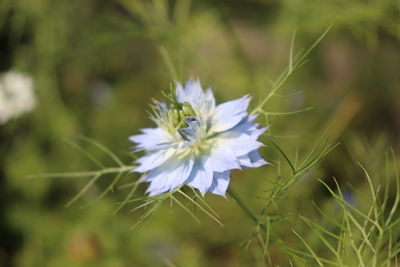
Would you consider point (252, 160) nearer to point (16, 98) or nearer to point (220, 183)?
point (220, 183)

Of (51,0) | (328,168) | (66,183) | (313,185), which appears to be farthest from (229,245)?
(51,0)

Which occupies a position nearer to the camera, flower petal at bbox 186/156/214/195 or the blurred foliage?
flower petal at bbox 186/156/214/195

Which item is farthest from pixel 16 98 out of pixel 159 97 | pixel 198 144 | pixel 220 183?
pixel 220 183

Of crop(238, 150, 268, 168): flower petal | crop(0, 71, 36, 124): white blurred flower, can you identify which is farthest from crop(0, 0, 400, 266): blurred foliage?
crop(238, 150, 268, 168): flower petal

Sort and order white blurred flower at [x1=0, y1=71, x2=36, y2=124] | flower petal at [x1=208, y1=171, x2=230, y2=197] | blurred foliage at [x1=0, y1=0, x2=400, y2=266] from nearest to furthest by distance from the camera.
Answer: flower petal at [x1=208, y1=171, x2=230, y2=197], blurred foliage at [x1=0, y1=0, x2=400, y2=266], white blurred flower at [x1=0, y1=71, x2=36, y2=124]

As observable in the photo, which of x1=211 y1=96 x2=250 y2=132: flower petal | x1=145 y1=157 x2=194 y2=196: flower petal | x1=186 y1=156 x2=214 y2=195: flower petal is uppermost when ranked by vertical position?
x1=211 y1=96 x2=250 y2=132: flower petal

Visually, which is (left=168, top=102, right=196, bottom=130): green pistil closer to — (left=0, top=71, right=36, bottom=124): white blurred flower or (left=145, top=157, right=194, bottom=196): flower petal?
(left=145, top=157, right=194, bottom=196): flower petal

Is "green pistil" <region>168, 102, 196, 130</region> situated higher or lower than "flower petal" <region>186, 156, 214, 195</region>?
higher

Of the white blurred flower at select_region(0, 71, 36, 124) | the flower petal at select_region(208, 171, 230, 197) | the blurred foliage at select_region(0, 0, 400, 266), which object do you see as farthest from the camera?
the white blurred flower at select_region(0, 71, 36, 124)
